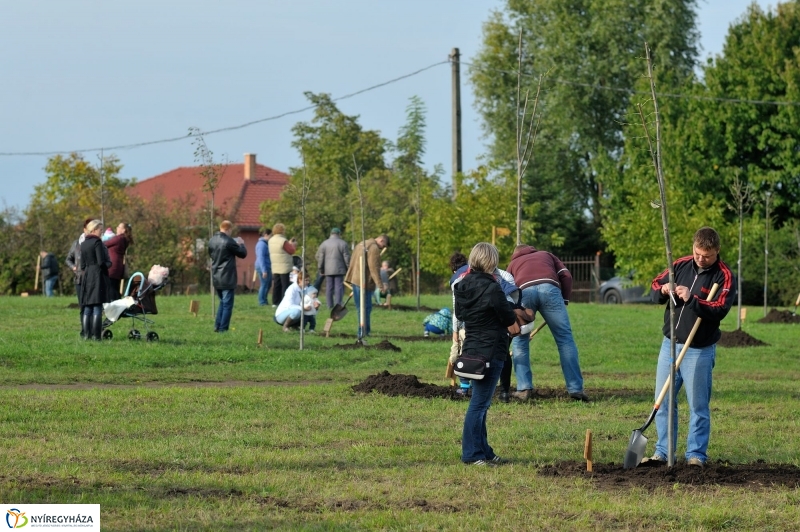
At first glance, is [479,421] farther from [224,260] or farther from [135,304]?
[224,260]

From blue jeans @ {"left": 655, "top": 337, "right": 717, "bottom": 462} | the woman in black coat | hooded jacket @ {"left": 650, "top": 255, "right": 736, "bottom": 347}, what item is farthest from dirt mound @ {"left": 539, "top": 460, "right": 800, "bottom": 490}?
the woman in black coat

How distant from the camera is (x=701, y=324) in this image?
28.7 ft

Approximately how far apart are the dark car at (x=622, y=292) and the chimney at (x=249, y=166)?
107ft

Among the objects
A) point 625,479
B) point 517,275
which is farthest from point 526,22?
point 625,479

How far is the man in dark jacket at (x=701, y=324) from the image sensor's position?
28.3 ft

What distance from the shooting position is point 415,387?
530 inches

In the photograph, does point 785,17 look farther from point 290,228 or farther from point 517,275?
point 517,275

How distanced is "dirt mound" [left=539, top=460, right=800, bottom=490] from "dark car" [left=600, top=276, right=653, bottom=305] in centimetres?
3327

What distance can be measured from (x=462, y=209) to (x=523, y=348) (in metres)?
24.9

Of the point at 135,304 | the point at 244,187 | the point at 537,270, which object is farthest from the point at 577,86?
the point at 537,270

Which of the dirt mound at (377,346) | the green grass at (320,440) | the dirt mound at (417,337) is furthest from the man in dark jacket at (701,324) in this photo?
the dirt mound at (417,337)

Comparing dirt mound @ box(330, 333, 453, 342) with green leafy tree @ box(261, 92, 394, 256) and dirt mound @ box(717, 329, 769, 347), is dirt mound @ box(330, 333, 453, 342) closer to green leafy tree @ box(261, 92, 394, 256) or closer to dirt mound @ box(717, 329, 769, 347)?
dirt mound @ box(717, 329, 769, 347)

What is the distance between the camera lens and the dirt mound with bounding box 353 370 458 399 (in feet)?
43.2

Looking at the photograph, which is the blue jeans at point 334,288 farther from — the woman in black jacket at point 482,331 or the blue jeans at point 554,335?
the woman in black jacket at point 482,331
